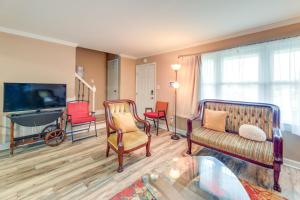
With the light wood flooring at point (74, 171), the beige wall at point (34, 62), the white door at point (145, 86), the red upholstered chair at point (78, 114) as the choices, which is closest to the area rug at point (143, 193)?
the light wood flooring at point (74, 171)

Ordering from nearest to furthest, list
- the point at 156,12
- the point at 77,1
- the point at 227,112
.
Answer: the point at 77,1
the point at 156,12
the point at 227,112

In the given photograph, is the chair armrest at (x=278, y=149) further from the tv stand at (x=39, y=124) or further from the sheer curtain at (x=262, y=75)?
the tv stand at (x=39, y=124)

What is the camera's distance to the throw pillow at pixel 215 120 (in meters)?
2.68

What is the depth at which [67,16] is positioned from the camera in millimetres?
2258

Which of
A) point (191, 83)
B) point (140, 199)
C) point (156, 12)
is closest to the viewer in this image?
point (140, 199)

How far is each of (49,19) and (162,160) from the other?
119 inches

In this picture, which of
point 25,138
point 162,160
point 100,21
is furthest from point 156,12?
point 25,138

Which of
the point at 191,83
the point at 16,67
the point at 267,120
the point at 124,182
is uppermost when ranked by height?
the point at 16,67

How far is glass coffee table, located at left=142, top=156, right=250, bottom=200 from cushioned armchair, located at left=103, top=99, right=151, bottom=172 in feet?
2.29

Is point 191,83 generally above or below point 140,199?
above

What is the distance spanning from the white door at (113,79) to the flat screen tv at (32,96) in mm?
1964

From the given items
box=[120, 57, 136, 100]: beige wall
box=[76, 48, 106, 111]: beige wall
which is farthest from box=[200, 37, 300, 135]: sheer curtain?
box=[76, 48, 106, 111]: beige wall

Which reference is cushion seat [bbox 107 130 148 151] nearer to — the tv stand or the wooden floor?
the wooden floor

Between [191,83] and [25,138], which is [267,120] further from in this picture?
[25,138]
